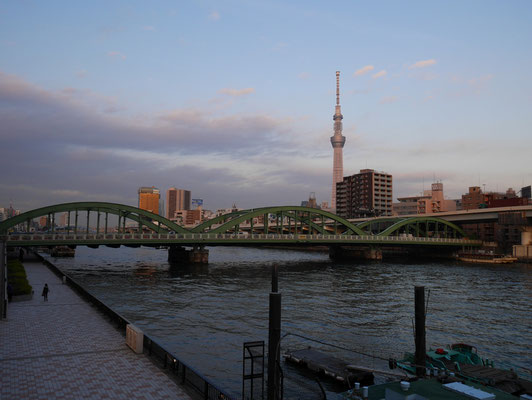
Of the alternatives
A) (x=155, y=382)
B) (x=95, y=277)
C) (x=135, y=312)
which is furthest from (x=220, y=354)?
(x=95, y=277)

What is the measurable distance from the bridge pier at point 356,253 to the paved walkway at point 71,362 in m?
97.2

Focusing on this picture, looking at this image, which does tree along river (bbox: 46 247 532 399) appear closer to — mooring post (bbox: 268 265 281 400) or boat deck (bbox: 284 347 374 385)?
boat deck (bbox: 284 347 374 385)

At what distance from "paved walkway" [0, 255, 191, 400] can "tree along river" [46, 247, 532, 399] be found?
14.1 feet

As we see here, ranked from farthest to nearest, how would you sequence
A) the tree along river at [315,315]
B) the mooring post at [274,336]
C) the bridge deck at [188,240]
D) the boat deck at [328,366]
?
1. the bridge deck at [188,240]
2. the tree along river at [315,315]
3. the boat deck at [328,366]
4. the mooring post at [274,336]

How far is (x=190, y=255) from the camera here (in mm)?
93562

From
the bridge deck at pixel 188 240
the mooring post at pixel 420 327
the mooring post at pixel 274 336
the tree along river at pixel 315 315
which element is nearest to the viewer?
the mooring post at pixel 274 336

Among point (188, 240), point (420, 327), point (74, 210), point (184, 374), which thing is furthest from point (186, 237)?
point (420, 327)

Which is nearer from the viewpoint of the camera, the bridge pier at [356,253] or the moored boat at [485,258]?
the moored boat at [485,258]

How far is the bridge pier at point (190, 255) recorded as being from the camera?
303ft

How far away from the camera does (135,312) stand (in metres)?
39.1

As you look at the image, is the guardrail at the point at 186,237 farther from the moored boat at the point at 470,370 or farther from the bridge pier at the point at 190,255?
the moored boat at the point at 470,370

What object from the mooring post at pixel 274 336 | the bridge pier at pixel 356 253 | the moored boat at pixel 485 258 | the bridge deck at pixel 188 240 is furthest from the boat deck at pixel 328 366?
the moored boat at pixel 485 258

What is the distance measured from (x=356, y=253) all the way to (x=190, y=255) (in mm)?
52487

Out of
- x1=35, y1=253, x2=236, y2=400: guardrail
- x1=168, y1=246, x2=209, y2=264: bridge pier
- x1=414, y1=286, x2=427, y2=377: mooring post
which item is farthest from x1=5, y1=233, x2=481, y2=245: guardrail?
x1=414, y1=286, x2=427, y2=377: mooring post
